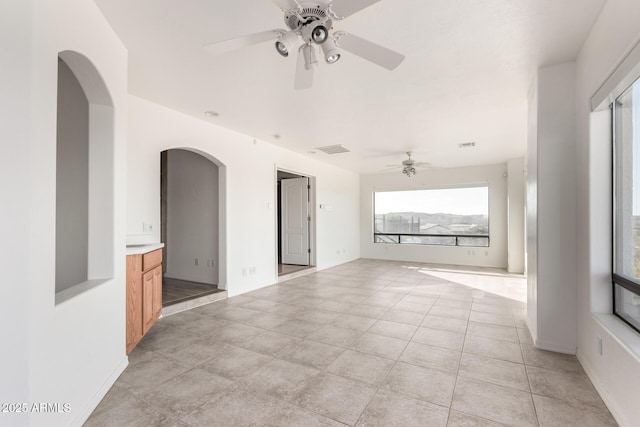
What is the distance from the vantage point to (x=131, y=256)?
2.58 meters

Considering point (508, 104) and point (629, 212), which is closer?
point (629, 212)

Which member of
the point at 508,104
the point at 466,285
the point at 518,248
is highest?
the point at 508,104

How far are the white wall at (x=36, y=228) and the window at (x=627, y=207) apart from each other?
3282mm

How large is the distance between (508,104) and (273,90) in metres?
2.78

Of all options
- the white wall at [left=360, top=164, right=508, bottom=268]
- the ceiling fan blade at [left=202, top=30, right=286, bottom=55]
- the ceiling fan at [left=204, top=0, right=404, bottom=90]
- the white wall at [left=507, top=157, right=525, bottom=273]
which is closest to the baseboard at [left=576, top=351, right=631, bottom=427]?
the ceiling fan at [left=204, top=0, right=404, bottom=90]

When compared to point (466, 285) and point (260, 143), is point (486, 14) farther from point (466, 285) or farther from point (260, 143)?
point (466, 285)

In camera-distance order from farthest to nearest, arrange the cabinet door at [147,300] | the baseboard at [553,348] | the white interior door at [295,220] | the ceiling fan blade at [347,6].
Result: the white interior door at [295,220]
the cabinet door at [147,300]
the baseboard at [553,348]
the ceiling fan blade at [347,6]

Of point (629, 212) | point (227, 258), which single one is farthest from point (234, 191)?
Answer: point (629, 212)

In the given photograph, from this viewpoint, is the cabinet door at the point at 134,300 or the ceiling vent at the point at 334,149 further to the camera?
the ceiling vent at the point at 334,149

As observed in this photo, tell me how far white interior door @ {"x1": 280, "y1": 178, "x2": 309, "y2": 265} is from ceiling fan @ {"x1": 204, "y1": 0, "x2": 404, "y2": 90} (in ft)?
16.7

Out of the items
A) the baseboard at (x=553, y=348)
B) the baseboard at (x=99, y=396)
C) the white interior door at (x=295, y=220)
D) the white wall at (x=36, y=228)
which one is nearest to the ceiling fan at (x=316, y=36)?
the white wall at (x=36, y=228)

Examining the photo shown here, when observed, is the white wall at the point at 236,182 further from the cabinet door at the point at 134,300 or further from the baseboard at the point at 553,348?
the baseboard at the point at 553,348

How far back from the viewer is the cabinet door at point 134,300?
2.54 metres

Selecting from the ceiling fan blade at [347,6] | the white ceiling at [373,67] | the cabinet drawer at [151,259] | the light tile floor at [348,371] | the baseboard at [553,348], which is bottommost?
the light tile floor at [348,371]
